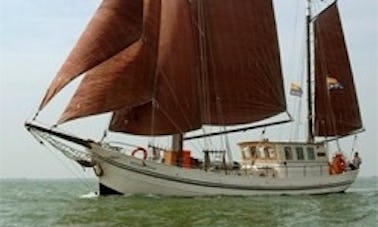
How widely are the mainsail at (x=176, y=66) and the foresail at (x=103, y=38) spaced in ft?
0.15

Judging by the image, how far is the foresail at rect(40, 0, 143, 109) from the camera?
102 feet

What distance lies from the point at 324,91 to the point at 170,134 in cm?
1452

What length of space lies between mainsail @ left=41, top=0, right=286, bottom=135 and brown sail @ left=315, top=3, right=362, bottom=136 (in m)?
3.94

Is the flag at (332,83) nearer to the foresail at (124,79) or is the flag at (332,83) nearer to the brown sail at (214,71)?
the brown sail at (214,71)

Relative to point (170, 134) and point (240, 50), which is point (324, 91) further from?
point (170, 134)

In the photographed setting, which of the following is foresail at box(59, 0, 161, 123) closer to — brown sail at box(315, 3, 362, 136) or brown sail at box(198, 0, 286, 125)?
brown sail at box(198, 0, 286, 125)

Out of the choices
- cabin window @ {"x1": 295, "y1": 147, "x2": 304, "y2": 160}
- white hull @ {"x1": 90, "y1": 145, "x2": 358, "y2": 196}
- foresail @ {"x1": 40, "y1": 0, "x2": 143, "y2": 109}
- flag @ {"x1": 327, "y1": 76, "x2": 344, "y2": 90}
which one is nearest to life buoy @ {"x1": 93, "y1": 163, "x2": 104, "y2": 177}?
white hull @ {"x1": 90, "y1": 145, "x2": 358, "y2": 196}

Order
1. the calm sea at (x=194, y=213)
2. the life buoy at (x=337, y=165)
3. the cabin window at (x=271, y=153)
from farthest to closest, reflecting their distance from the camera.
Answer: the life buoy at (x=337, y=165), the cabin window at (x=271, y=153), the calm sea at (x=194, y=213)

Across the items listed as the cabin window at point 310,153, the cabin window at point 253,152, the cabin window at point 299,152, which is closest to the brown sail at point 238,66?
the cabin window at point 253,152

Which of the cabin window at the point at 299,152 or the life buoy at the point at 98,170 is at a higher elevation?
the cabin window at the point at 299,152

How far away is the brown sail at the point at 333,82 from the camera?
45750 millimetres

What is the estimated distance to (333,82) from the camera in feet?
151

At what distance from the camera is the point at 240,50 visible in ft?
133

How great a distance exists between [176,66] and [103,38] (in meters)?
4.59
